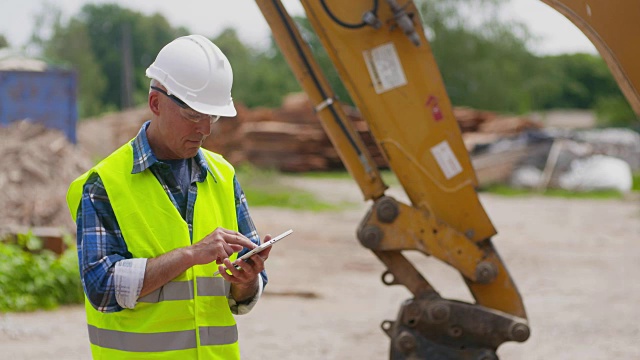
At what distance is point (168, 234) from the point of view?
2664 millimetres

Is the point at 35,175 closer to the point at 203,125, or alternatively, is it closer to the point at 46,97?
the point at 46,97

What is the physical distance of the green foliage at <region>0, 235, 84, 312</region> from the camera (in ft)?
25.4

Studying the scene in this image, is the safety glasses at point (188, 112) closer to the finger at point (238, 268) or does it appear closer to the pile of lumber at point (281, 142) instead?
the finger at point (238, 268)

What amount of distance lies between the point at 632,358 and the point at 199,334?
15.9 ft

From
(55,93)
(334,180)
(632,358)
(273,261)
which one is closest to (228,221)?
(632,358)

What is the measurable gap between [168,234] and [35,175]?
26.5ft

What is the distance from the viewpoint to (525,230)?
1410 cm

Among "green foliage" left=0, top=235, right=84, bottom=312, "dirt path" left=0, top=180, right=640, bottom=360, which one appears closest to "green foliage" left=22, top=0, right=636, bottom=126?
"dirt path" left=0, top=180, right=640, bottom=360

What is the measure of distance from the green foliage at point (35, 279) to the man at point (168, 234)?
5.32 m

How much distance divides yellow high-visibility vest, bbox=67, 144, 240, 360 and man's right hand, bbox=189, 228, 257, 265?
6.0 inches

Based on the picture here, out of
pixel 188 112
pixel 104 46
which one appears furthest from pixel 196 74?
pixel 104 46

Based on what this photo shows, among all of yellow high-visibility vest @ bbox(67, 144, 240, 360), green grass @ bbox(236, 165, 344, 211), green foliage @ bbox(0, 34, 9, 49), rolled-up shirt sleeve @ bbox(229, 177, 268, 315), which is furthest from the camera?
green foliage @ bbox(0, 34, 9, 49)

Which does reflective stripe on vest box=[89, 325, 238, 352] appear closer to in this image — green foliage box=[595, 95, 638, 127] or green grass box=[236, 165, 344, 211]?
green grass box=[236, 165, 344, 211]

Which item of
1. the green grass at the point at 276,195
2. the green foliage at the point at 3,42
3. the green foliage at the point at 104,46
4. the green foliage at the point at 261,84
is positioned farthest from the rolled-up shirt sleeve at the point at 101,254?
the green foliage at the point at 104,46
